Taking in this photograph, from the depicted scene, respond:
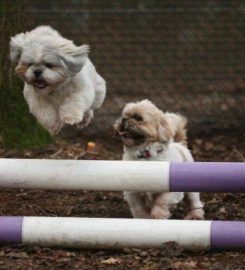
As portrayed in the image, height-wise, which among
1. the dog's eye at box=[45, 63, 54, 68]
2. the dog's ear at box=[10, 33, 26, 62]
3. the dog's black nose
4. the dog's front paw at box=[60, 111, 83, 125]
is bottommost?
the dog's front paw at box=[60, 111, 83, 125]

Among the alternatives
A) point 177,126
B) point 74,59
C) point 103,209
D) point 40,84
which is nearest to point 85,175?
point 40,84

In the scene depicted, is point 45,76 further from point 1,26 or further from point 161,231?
point 1,26

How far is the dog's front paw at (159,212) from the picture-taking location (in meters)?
6.32

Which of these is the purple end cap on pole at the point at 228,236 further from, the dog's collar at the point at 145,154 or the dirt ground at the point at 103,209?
the dog's collar at the point at 145,154

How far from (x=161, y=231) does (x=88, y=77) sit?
1.37 m

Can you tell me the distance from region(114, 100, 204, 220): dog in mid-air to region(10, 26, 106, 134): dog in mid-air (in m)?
0.30

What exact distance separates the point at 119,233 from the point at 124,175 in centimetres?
36

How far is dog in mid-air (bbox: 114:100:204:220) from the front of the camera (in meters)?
6.39

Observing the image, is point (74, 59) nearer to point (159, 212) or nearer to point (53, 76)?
point (53, 76)

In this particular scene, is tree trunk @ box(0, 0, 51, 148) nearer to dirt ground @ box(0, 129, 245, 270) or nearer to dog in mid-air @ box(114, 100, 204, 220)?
dirt ground @ box(0, 129, 245, 270)

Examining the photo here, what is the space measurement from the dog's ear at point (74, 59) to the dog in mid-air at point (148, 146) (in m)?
0.50

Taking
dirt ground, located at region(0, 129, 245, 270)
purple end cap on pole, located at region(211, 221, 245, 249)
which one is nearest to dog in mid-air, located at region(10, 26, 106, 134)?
dirt ground, located at region(0, 129, 245, 270)

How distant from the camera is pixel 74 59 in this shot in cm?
614

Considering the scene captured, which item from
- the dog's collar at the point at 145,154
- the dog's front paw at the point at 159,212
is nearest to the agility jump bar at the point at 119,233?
the dog's front paw at the point at 159,212
